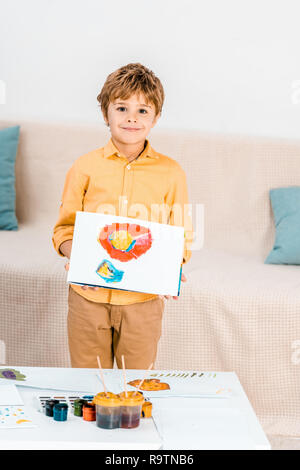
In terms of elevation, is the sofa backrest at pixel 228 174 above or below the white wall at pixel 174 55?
below

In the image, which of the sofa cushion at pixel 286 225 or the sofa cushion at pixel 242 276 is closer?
the sofa cushion at pixel 242 276

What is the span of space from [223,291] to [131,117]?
0.82 m

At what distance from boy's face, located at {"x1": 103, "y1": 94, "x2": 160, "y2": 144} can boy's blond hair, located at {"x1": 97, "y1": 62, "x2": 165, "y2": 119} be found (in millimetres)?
11

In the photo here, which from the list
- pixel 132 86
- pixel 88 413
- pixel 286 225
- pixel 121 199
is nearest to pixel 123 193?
pixel 121 199

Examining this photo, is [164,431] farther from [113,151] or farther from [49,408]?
[113,151]

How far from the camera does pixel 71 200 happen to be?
1594mm

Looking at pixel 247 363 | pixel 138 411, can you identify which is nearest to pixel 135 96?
pixel 138 411

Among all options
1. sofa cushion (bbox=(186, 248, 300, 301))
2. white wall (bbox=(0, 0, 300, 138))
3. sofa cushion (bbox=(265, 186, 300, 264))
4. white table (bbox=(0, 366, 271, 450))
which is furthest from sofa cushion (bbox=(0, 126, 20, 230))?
white table (bbox=(0, 366, 271, 450))

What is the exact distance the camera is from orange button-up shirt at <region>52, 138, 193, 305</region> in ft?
5.13

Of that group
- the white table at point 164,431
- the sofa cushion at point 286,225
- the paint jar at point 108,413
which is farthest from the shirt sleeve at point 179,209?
the sofa cushion at point 286,225

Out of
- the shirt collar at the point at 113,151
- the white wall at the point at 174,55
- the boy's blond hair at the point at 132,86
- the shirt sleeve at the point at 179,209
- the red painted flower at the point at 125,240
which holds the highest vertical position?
the white wall at the point at 174,55

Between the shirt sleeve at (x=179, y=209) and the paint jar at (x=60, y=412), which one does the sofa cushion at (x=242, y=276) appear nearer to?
the shirt sleeve at (x=179, y=209)

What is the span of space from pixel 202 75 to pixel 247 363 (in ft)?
4.01

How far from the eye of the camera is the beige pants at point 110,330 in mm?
1578
